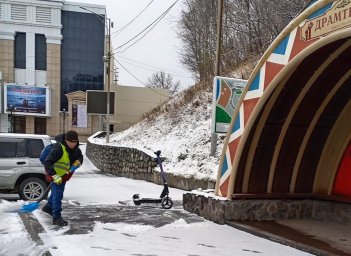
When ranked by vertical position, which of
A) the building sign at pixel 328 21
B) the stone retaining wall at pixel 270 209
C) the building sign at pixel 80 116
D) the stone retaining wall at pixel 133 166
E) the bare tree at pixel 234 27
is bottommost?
the stone retaining wall at pixel 133 166

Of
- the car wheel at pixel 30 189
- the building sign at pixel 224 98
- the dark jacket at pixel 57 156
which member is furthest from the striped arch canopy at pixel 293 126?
the car wheel at pixel 30 189

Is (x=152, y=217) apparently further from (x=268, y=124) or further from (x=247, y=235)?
(x=268, y=124)

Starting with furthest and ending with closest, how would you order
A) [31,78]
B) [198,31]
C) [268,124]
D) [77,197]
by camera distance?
1. [31,78]
2. [198,31]
3. [77,197]
4. [268,124]

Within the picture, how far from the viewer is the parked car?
1195 cm

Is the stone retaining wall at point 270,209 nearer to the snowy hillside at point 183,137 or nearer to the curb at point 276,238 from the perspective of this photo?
the curb at point 276,238

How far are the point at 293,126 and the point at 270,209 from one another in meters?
1.49

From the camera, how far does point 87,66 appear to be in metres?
55.8

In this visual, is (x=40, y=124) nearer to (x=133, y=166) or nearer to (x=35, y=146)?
(x=133, y=166)

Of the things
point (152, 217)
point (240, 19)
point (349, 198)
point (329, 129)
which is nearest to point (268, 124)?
point (329, 129)

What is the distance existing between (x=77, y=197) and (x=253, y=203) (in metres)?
7.14

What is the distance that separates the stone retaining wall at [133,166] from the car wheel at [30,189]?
15.1ft

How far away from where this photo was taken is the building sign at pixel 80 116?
53.2 m

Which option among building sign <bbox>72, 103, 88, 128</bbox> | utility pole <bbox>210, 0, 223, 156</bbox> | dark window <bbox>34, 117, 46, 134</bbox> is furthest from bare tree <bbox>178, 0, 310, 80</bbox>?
dark window <bbox>34, 117, 46, 134</bbox>

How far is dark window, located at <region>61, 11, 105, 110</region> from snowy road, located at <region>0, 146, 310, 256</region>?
1857 inches
